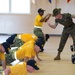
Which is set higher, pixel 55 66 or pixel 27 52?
pixel 27 52

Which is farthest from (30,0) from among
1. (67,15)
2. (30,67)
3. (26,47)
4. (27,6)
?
(30,67)

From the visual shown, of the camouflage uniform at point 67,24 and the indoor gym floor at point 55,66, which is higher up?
the camouflage uniform at point 67,24

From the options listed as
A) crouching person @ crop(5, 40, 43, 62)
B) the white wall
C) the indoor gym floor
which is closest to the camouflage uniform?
the indoor gym floor

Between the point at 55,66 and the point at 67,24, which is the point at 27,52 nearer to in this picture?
the point at 55,66

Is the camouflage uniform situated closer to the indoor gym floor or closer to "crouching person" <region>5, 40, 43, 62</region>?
the indoor gym floor

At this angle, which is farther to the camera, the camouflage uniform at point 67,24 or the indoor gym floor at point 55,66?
the camouflage uniform at point 67,24

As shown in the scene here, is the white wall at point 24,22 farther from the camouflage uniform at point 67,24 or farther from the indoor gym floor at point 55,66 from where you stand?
the camouflage uniform at point 67,24

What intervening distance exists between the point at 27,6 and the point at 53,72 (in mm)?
7536

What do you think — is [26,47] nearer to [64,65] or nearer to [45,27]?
[64,65]

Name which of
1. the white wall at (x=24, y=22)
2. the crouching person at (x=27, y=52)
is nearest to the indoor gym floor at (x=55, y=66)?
the crouching person at (x=27, y=52)

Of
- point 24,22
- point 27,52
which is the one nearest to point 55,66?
point 27,52

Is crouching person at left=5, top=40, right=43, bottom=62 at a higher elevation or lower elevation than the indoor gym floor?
higher

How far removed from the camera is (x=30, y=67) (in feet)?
10.5

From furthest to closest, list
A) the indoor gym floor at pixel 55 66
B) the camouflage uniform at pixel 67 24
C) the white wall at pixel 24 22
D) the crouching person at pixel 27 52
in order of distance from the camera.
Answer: the white wall at pixel 24 22 < the camouflage uniform at pixel 67 24 < the indoor gym floor at pixel 55 66 < the crouching person at pixel 27 52
